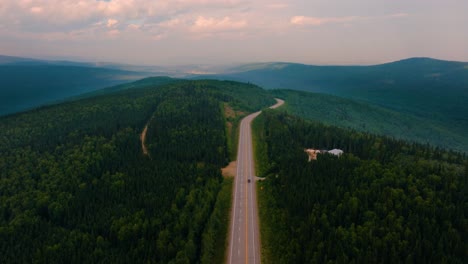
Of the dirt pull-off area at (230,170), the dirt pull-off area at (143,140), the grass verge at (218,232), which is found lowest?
the grass verge at (218,232)

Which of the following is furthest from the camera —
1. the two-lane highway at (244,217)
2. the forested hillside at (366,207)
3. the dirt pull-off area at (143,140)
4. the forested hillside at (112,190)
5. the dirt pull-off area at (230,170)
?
the dirt pull-off area at (143,140)

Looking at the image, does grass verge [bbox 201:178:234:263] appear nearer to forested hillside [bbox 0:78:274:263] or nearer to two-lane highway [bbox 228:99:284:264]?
forested hillside [bbox 0:78:274:263]

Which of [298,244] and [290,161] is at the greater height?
[290,161]

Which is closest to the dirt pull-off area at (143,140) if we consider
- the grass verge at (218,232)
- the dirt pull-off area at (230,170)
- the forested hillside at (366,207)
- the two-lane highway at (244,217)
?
the dirt pull-off area at (230,170)

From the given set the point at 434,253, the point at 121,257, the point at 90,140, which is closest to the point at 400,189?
the point at 434,253

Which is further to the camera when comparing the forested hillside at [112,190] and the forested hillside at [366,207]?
the forested hillside at [112,190]

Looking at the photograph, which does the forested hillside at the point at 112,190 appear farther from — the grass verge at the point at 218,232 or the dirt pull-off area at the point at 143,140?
the dirt pull-off area at the point at 143,140


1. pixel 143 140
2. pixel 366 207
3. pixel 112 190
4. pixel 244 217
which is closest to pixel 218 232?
pixel 244 217

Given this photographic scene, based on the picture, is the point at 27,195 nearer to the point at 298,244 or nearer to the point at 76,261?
the point at 76,261
